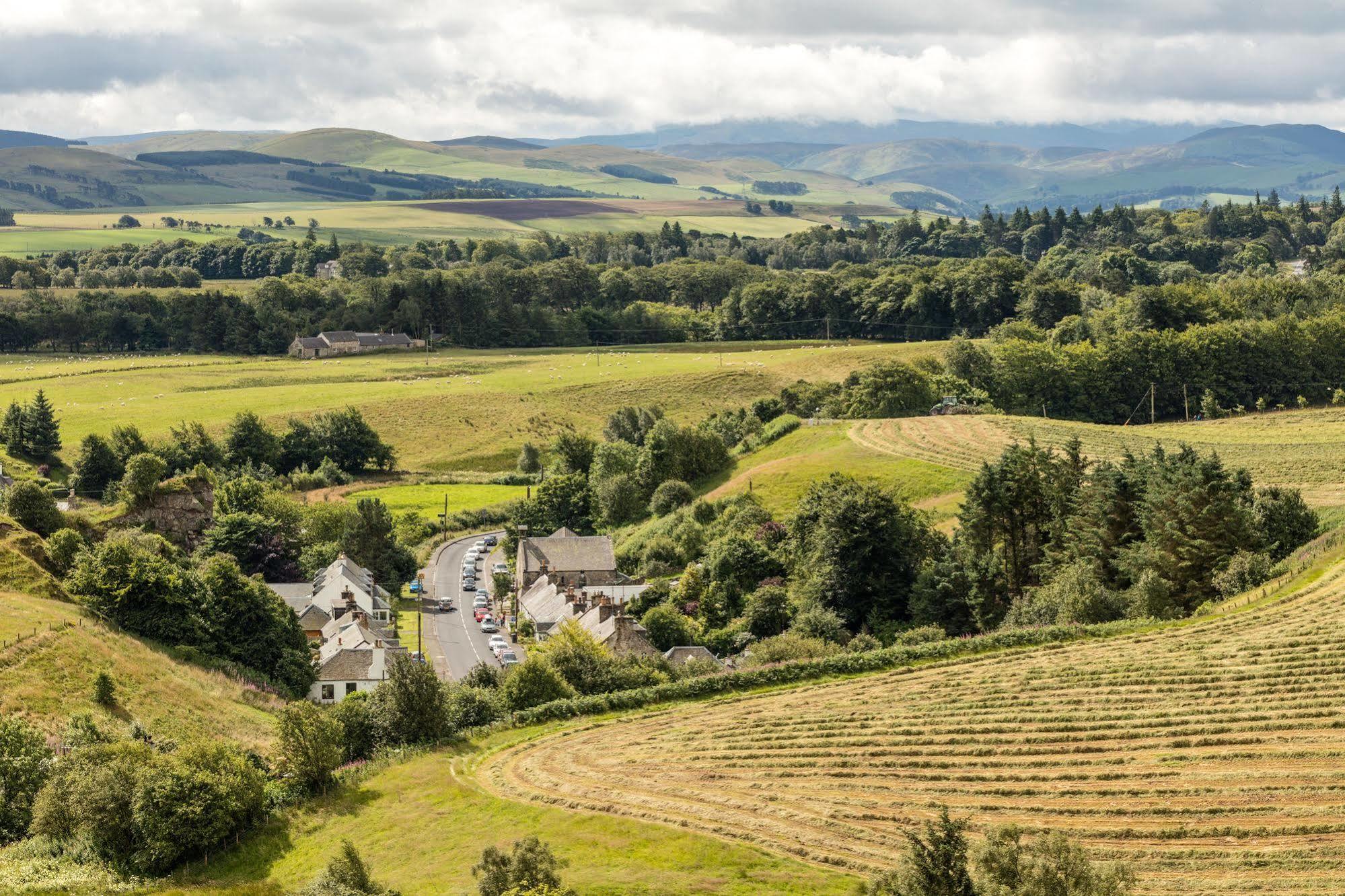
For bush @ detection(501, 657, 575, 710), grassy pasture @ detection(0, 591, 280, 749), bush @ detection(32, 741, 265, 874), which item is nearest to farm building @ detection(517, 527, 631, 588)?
grassy pasture @ detection(0, 591, 280, 749)

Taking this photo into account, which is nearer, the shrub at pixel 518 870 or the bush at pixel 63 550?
the shrub at pixel 518 870

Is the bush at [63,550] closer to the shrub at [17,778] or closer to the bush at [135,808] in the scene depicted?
the shrub at [17,778]

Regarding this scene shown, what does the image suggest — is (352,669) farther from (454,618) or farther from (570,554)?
(570,554)

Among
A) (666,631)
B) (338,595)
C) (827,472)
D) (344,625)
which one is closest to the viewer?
(666,631)

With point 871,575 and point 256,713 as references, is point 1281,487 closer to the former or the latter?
point 871,575

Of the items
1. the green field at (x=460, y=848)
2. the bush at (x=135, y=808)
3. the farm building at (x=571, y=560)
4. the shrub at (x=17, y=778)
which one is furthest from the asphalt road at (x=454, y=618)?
the shrub at (x=17, y=778)

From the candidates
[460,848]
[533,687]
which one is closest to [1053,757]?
[460,848]
